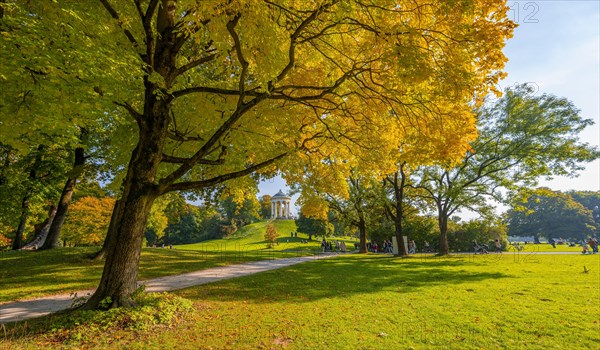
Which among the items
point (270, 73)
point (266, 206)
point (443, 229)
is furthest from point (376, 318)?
point (266, 206)

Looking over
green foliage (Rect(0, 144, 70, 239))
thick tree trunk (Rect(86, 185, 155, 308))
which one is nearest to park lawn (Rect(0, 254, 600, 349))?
thick tree trunk (Rect(86, 185, 155, 308))

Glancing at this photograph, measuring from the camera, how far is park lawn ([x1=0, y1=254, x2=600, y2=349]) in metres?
5.15

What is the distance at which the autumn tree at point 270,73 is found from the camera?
5.27 m

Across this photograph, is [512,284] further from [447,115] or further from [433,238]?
[433,238]

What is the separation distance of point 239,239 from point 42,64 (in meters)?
64.5

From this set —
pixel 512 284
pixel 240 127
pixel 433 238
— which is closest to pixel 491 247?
pixel 433 238

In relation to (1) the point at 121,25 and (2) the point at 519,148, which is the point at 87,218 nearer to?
(1) the point at 121,25

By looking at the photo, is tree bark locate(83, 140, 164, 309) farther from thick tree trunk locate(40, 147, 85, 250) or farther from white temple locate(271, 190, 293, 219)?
white temple locate(271, 190, 293, 219)

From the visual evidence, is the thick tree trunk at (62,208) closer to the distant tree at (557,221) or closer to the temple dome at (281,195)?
the distant tree at (557,221)

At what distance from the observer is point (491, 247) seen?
3566 centimetres

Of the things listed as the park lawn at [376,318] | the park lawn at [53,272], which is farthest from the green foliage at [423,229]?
the park lawn at [53,272]

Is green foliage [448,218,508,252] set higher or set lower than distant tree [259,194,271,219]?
lower

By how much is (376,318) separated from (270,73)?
5825 mm

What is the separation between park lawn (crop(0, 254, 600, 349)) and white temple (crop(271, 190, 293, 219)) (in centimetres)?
8326
